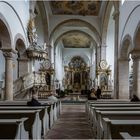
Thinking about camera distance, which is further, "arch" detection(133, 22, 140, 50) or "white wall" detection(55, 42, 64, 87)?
"white wall" detection(55, 42, 64, 87)

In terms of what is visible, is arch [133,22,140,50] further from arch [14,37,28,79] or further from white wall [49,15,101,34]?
white wall [49,15,101,34]

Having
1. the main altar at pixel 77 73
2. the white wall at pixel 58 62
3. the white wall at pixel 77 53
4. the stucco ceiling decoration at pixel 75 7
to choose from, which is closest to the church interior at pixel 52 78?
the stucco ceiling decoration at pixel 75 7

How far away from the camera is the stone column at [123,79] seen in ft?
50.2

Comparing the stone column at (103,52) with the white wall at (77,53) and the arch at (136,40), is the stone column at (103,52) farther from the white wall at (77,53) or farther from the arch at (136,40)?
the white wall at (77,53)

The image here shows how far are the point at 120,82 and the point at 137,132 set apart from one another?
11932 millimetres

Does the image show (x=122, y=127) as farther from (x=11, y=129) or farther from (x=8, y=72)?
(x=8, y=72)

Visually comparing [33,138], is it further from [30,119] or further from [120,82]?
[120,82]

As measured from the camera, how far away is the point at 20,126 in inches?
142

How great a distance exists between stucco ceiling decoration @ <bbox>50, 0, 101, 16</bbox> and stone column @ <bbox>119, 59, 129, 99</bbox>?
7.29 metres

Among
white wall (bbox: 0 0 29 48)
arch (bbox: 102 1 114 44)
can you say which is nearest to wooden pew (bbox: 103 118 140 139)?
white wall (bbox: 0 0 29 48)

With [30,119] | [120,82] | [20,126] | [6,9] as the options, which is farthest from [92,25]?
[20,126]

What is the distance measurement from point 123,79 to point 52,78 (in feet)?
34.2

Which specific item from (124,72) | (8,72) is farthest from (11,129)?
(124,72)

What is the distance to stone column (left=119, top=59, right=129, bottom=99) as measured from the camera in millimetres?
15289
